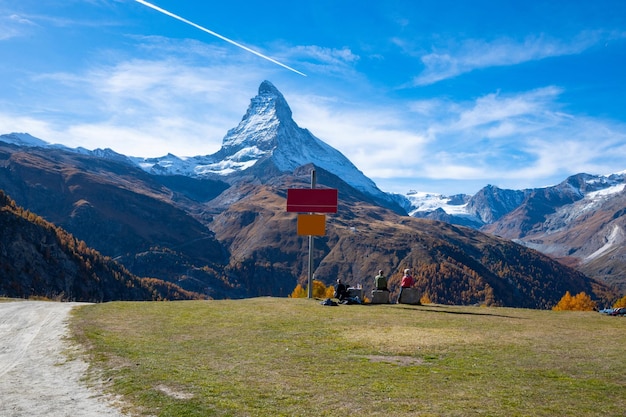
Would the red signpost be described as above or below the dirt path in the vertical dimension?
above

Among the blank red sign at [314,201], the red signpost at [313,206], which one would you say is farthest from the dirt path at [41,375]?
the blank red sign at [314,201]

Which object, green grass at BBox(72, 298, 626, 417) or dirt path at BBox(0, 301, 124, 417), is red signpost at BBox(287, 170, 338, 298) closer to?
green grass at BBox(72, 298, 626, 417)

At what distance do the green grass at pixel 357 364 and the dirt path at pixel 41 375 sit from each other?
799 mm

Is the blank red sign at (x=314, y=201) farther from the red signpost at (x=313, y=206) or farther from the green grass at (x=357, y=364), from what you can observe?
the green grass at (x=357, y=364)

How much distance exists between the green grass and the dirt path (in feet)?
2.62

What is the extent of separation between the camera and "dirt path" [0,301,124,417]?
12070mm

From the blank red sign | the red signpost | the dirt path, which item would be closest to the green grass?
the dirt path

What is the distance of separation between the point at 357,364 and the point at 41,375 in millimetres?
9601

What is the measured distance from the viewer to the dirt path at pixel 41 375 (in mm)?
12070

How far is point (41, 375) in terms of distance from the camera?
49.4 ft

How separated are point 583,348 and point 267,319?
14990 mm

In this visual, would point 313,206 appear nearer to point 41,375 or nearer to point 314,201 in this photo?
point 314,201

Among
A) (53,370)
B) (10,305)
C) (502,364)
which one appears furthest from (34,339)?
(502,364)

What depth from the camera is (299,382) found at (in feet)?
46.6
